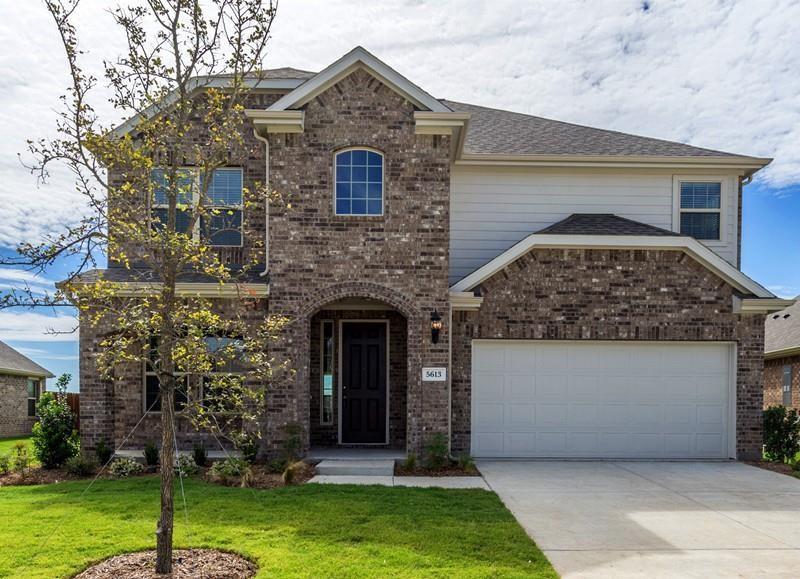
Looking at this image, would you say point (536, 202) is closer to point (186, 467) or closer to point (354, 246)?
point (354, 246)

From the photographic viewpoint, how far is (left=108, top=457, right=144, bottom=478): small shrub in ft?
32.0

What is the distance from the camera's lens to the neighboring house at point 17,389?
69.2 ft

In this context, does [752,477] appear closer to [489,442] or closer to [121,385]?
[489,442]

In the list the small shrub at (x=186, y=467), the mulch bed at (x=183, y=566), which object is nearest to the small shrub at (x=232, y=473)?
the small shrub at (x=186, y=467)

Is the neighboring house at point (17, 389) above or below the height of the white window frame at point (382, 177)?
below

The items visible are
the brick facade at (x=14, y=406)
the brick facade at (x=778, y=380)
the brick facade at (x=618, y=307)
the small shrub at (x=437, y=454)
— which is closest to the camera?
the small shrub at (x=437, y=454)

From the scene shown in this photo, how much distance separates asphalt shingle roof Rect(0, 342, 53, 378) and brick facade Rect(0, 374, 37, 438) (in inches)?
15.1

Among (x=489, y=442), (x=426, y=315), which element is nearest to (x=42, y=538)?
(x=426, y=315)

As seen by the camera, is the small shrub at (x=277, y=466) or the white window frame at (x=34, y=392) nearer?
the small shrub at (x=277, y=466)

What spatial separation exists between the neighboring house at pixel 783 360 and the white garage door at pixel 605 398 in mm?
8870

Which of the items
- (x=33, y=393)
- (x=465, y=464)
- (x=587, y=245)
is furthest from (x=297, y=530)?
(x=33, y=393)

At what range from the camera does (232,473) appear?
9289 mm

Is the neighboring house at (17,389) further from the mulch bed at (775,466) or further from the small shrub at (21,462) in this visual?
the mulch bed at (775,466)

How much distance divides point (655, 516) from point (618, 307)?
4775 millimetres
